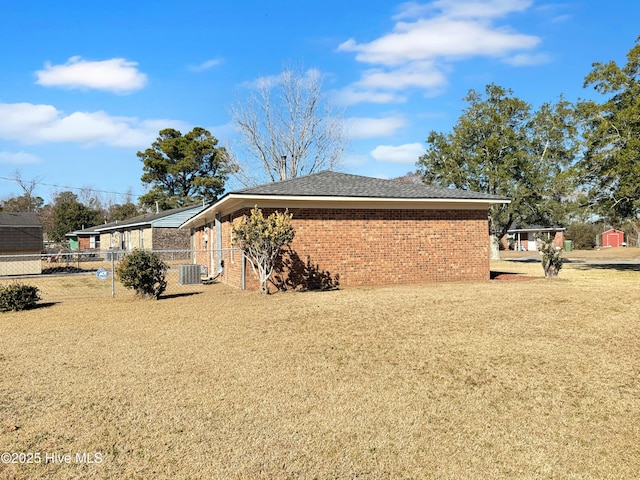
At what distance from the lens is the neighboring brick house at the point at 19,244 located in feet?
79.2

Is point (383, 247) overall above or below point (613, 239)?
above

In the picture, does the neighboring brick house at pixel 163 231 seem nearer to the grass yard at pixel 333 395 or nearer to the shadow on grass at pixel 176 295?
the shadow on grass at pixel 176 295

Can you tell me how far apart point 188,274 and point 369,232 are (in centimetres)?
678

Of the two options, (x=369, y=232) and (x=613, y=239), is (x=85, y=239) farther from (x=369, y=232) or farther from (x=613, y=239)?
(x=613, y=239)

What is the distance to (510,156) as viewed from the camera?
3297 centimetres

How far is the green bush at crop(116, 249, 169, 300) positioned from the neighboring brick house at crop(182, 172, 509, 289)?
2.36 metres

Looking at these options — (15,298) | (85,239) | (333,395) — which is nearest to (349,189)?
(15,298)

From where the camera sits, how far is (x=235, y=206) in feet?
49.4

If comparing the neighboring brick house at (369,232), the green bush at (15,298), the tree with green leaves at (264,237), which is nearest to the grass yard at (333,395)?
the green bush at (15,298)

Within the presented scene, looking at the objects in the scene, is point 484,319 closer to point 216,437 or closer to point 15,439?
point 216,437

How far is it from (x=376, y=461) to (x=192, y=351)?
3.98 m

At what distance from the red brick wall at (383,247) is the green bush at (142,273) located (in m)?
2.67

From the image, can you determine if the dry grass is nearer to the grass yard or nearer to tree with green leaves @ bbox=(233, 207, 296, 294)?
tree with green leaves @ bbox=(233, 207, 296, 294)

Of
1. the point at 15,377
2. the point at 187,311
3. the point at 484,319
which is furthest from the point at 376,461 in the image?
the point at 187,311
